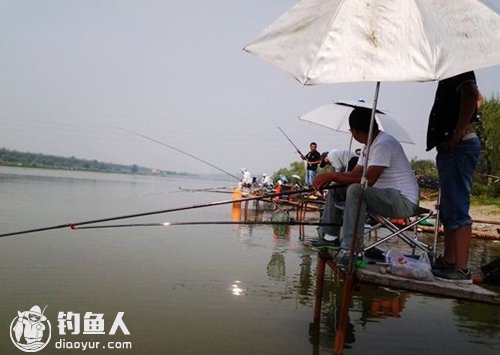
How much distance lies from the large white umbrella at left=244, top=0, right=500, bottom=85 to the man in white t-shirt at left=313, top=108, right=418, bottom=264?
1.22 m

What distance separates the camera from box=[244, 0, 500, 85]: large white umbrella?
255cm

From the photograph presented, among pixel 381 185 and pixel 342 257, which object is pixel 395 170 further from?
pixel 342 257

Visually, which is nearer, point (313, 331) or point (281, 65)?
point (281, 65)

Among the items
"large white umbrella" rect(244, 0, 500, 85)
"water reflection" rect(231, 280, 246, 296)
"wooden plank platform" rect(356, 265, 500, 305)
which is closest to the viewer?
"large white umbrella" rect(244, 0, 500, 85)

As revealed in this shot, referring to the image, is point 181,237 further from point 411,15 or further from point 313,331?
point 411,15

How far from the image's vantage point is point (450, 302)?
6551 mm

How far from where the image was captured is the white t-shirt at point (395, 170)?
3.87 m

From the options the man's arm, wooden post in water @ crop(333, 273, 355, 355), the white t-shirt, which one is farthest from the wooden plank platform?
the man's arm

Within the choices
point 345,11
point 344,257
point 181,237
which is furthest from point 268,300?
point 181,237

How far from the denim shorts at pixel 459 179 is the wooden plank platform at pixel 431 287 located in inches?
28.7

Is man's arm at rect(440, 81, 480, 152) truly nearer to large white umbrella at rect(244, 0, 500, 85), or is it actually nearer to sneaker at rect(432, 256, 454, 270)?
large white umbrella at rect(244, 0, 500, 85)

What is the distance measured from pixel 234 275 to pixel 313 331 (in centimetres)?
272

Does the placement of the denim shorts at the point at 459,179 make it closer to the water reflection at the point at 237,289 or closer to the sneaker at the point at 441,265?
the sneaker at the point at 441,265

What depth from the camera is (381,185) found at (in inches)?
155
